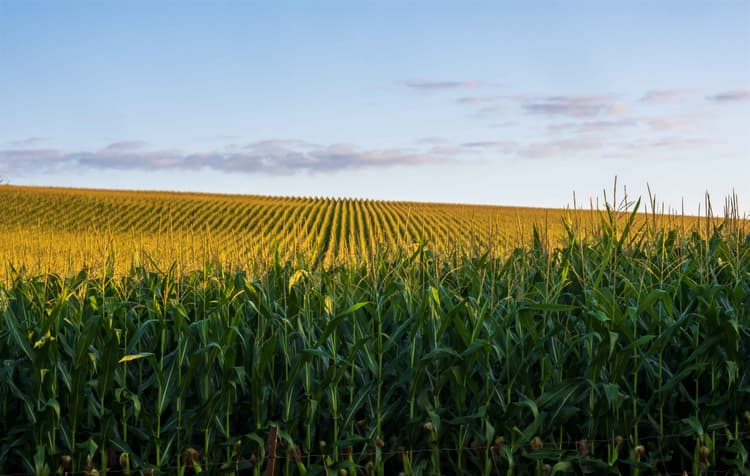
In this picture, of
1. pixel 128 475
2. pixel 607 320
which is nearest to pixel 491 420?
pixel 607 320

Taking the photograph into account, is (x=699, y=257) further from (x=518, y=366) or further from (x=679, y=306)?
(x=518, y=366)

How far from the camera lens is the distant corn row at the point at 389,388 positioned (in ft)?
15.4

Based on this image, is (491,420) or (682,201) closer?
(491,420)

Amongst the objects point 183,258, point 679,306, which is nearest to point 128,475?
point 183,258

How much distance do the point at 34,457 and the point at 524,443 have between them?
3192 millimetres

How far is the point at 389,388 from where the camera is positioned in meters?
4.78

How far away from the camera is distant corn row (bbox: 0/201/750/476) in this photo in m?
4.68

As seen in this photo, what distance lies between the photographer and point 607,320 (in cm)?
492

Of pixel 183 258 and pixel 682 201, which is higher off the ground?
pixel 682 201

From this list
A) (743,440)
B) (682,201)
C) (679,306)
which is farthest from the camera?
(682,201)

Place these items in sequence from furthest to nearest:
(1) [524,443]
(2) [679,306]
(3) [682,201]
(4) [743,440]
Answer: (3) [682,201] → (2) [679,306] → (4) [743,440] → (1) [524,443]

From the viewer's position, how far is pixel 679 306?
5586 millimetres

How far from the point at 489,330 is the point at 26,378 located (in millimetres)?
3178

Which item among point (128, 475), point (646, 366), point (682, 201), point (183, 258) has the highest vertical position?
point (682, 201)
